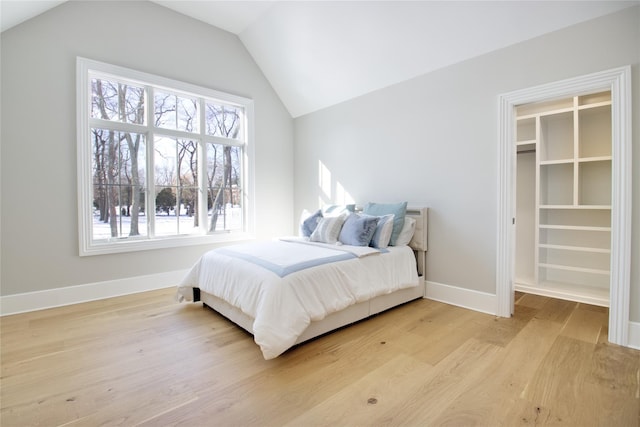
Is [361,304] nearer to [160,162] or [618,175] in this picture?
[618,175]

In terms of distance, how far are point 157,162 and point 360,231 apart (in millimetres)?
2593

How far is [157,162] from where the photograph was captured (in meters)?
3.72

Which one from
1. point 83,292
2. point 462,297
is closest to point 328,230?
point 462,297

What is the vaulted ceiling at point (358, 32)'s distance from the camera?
2514 mm

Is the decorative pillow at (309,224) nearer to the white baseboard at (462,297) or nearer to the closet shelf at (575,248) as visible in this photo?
the white baseboard at (462,297)

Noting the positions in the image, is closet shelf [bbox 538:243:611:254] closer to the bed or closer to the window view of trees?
the bed

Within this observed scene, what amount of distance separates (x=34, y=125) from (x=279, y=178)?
287 cm

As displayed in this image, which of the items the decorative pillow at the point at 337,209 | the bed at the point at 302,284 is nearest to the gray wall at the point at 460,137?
the decorative pillow at the point at 337,209

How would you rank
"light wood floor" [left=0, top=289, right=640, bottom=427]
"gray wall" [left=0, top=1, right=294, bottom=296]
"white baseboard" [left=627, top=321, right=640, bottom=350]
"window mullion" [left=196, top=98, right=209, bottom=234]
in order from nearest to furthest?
"light wood floor" [left=0, top=289, right=640, bottom=427]
"white baseboard" [left=627, top=321, right=640, bottom=350]
"gray wall" [left=0, top=1, right=294, bottom=296]
"window mullion" [left=196, top=98, right=209, bottom=234]

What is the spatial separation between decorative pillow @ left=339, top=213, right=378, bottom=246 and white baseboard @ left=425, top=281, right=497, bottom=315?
0.94 metres

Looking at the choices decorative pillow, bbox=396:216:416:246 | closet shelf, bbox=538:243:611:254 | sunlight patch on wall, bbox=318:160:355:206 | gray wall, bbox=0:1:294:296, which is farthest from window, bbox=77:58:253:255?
closet shelf, bbox=538:243:611:254

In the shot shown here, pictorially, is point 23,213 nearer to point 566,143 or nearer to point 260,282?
point 260,282

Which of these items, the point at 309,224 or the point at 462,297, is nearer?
the point at 462,297

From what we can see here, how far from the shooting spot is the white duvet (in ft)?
6.62
